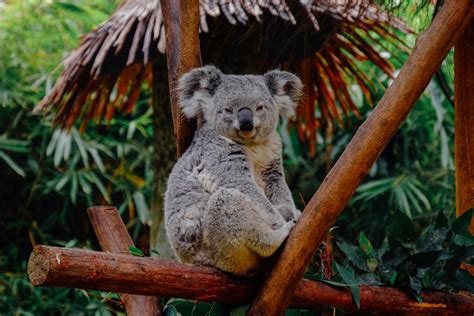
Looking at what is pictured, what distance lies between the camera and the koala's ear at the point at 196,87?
102 inches

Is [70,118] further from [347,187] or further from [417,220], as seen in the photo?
[417,220]

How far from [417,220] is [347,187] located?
339 centimetres

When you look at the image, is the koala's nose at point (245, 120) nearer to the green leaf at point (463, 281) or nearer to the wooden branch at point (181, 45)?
the wooden branch at point (181, 45)

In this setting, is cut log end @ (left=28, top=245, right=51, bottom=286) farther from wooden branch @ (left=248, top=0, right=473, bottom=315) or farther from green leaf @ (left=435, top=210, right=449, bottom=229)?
green leaf @ (left=435, top=210, right=449, bottom=229)

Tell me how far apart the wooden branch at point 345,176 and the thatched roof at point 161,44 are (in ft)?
2.46

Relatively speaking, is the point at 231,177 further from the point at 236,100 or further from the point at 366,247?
the point at 366,247

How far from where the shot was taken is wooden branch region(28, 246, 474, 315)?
175cm

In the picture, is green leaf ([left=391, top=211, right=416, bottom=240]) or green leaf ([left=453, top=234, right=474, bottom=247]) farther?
green leaf ([left=391, top=211, right=416, bottom=240])

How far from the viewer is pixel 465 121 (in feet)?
9.09

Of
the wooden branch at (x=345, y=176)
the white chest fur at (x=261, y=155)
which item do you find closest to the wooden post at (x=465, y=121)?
the wooden branch at (x=345, y=176)

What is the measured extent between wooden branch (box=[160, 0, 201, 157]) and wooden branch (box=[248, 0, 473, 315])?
759mm

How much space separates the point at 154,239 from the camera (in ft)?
12.2

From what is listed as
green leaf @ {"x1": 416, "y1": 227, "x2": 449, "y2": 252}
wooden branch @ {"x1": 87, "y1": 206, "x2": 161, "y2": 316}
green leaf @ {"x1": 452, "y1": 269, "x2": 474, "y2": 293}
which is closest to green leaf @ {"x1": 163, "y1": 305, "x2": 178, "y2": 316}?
wooden branch @ {"x1": 87, "y1": 206, "x2": 161, "y2": 316}

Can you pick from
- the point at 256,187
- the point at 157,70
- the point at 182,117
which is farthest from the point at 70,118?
the point at 256,187
